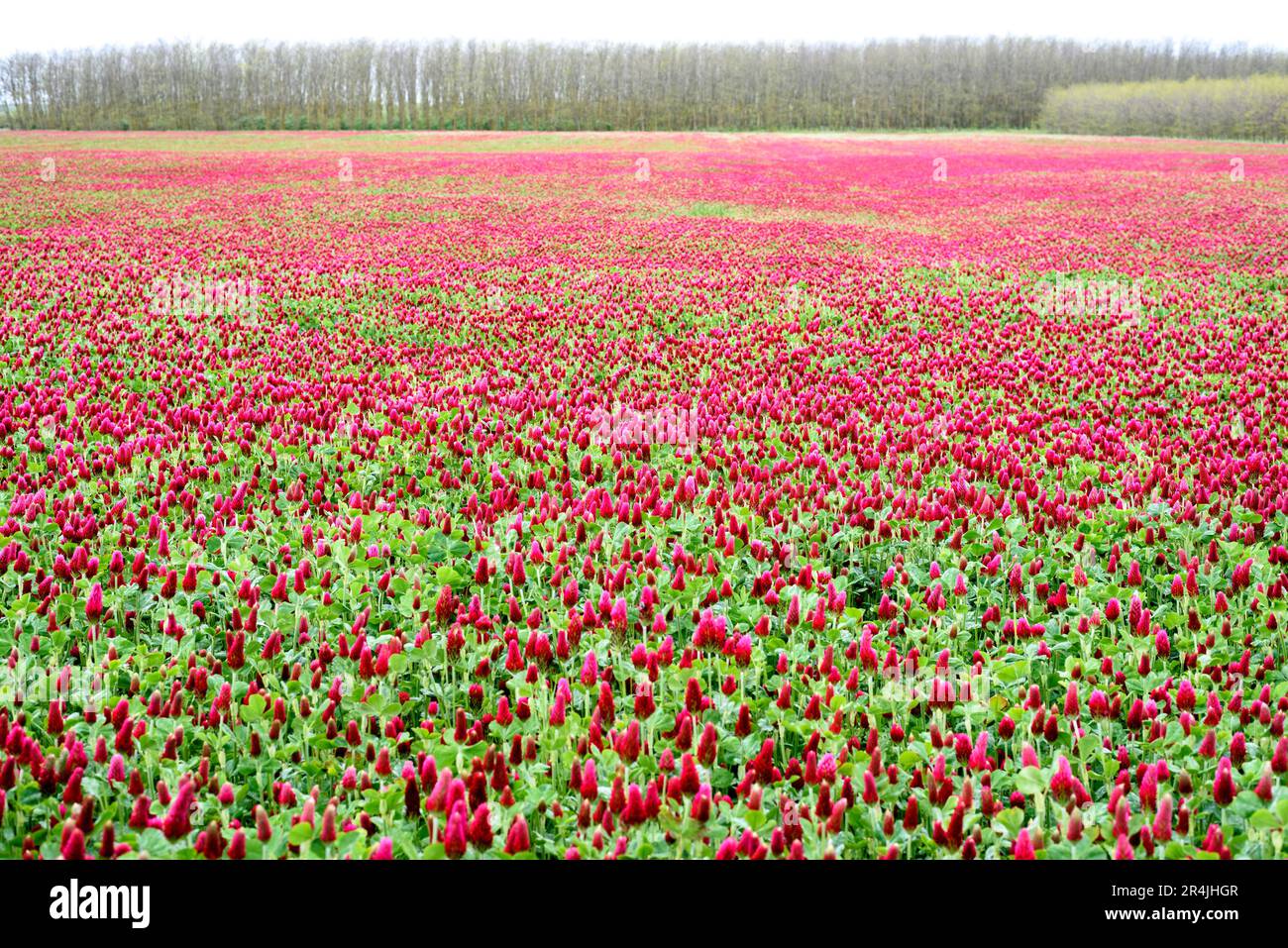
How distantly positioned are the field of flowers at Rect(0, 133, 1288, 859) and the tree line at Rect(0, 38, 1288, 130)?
91.5m

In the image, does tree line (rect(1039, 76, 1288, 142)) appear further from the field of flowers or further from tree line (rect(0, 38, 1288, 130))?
the field of flowers

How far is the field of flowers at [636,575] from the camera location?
321cm

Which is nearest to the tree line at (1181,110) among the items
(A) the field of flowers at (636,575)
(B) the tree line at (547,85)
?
(B) the tree line at (547,85)

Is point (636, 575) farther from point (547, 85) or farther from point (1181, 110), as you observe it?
point (547, 85)

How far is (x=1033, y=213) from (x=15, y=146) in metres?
46.9

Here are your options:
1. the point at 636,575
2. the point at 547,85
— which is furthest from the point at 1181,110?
the point at 636,575

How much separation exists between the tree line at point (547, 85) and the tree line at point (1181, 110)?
46.7 feet

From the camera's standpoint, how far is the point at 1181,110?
8475cm

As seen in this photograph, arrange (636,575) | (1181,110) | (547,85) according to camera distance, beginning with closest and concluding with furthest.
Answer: (636,575) < (1181,110) < (547,85)

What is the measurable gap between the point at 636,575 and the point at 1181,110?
97.8m

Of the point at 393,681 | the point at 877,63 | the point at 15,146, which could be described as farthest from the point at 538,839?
the point at 877,63

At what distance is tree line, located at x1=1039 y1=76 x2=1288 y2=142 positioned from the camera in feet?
255

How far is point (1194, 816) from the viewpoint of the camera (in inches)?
129
